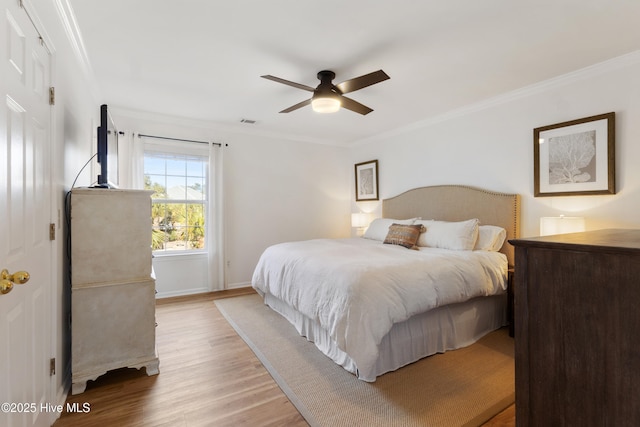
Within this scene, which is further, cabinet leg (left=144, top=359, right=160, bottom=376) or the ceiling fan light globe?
the ceiling fan light globe

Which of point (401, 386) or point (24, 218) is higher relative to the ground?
point (24, 218)

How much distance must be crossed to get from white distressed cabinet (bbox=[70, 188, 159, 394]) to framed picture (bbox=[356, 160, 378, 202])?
3.73m

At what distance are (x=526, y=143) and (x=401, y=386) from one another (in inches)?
112

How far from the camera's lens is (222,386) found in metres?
2.08

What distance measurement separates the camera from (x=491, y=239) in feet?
10.5

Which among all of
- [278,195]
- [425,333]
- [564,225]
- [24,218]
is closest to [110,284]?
[24,218]

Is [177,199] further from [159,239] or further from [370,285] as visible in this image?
[370,285]

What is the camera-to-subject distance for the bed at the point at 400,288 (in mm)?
2086

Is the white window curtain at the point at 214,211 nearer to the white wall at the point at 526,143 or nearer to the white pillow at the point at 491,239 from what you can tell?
the white wall at the point at 526,143

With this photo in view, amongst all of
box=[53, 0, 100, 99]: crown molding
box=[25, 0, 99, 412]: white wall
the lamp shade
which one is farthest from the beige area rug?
box=[53, 0, 100, 99]: crown molding

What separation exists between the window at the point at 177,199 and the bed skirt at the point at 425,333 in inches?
87.4

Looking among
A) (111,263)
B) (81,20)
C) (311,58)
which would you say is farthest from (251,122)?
(111,263)

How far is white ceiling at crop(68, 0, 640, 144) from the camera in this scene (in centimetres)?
192

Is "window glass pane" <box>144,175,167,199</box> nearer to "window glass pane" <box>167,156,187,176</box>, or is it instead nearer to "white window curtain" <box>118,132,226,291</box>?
"window glass pane" <box>167,156,187,176</box>
